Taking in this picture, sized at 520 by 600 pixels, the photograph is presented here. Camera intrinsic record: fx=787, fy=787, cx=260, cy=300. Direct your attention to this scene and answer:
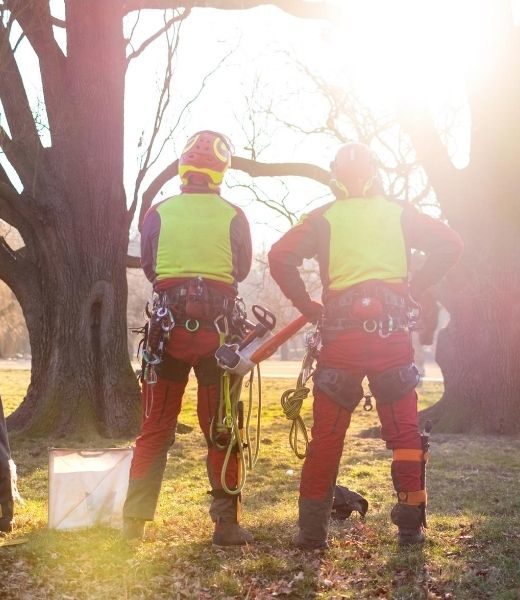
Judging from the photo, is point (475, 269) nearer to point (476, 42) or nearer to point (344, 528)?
point (476, 42)

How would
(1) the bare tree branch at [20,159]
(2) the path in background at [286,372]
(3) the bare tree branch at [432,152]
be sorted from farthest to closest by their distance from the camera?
(2) the path in background at [286,372], (3) the bare tree branch at [432,152], (1) the bare tree branch at [20,159]

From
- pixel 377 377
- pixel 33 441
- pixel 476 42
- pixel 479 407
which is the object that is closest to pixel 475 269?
pixel 479 407

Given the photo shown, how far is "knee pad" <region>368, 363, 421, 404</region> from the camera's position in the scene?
4691 millimetres

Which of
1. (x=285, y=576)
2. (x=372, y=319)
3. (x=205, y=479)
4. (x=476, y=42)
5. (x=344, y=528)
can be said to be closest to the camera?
(x=285, y=576)

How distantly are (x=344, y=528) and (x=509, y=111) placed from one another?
8.34 metres

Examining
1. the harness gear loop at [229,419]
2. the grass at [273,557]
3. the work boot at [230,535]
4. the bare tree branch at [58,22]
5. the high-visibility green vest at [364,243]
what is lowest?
the grass at [273,557]

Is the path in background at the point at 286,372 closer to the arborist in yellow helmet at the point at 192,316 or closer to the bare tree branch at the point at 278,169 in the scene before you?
the bare tree branch at the point at 278,169

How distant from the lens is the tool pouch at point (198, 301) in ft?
15.8

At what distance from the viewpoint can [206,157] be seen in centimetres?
509

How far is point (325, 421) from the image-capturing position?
479 cm

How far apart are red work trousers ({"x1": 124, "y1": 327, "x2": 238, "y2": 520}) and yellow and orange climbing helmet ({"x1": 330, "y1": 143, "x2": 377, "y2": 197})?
1.25 metres

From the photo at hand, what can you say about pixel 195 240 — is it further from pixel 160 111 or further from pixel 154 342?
pixel 160 111

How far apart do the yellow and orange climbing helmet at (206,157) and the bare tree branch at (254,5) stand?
718 cm

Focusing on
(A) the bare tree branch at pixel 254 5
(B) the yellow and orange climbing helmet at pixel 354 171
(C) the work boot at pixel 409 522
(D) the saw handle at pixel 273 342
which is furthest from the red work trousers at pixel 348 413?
(A) the bare tree branch at pixel 254 5
